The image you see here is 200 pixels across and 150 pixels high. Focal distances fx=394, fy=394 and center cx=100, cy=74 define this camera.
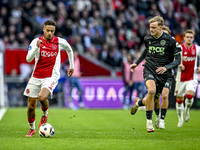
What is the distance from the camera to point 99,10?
73.3ft

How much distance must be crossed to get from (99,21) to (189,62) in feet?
38.3

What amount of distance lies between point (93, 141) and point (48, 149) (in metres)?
1.21

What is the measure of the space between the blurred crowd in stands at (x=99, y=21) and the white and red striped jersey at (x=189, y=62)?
8.76 meters

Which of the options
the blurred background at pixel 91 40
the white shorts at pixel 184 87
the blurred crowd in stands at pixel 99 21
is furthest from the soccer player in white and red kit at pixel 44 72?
the blurred crowd in stands at pixel 99 21

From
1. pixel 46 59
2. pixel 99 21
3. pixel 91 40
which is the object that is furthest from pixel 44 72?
pixel 99 21

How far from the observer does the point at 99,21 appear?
70.3 ft

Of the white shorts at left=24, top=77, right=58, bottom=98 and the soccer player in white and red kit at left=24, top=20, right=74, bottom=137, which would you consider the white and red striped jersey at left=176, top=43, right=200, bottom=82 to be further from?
the white shorts at left=24, top=77, right=58, bottom=98

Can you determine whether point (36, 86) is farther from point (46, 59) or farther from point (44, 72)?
point (46, 59)

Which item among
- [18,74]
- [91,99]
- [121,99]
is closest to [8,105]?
[18,74]

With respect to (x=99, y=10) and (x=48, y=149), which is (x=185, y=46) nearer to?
(x=48, y=149)

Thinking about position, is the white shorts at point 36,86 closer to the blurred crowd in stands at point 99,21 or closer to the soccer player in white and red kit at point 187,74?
the soccer player in white and red kit at point 187,74

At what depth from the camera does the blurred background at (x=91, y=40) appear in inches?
653

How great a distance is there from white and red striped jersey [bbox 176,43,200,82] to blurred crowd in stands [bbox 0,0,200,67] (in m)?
8.76

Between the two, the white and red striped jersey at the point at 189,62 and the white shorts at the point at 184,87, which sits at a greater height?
the white and red striped jersey at the point at 189,62
